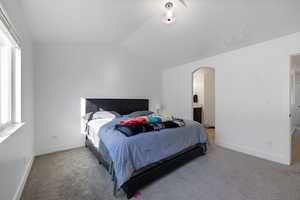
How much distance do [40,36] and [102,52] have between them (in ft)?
4.46

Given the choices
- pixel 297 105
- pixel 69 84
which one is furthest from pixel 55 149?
pixel 297 105

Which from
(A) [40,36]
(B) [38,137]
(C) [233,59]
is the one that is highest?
(A) [40,36]

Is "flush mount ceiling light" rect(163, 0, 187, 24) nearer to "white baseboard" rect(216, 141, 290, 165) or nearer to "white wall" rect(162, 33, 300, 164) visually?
"white wall" rect(162, 33, 300, 164)

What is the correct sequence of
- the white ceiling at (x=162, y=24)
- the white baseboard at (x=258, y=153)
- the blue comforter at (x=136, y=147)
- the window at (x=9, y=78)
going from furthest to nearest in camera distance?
the white baseboard at (x=258, y=153) < the white ceiling at (x=162, y=24) < the blue comforter at (x=136, y=147) < the window at (x=9, y=78)

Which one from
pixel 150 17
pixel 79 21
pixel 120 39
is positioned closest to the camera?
pixel 79 21

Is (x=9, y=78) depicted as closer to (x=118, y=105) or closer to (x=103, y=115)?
(x=103, y=115)

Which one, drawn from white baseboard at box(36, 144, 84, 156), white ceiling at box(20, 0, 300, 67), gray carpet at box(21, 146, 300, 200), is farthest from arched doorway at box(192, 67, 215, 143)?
white baseboard at box(36, 144, 84, 156)

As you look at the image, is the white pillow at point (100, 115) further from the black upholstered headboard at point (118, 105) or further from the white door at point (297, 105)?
the white door at point (297, 105)

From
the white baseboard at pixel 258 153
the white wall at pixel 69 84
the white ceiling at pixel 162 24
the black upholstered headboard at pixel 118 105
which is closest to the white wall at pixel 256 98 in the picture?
the white baseboard at pixel 258 153

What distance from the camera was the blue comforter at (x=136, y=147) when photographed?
160 centimetres

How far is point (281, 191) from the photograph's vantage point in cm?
172

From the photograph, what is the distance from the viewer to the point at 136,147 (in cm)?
174

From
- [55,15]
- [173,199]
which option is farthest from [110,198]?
[55,15]

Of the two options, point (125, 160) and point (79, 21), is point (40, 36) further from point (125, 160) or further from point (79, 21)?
point (125, 160)
